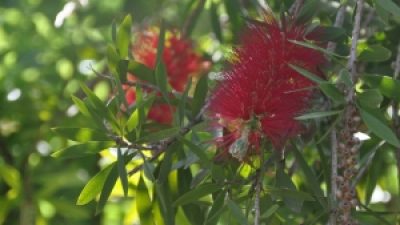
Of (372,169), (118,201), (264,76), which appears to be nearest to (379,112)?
(264,76)

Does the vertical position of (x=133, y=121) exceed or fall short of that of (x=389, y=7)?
it falls short

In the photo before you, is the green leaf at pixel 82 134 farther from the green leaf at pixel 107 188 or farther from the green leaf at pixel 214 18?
the green leaf at pixel 214 18

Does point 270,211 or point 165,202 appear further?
point 165,202

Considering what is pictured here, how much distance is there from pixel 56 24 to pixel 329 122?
96 cm

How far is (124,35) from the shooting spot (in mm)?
1377

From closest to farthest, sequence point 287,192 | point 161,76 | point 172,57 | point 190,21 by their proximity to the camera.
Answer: point 287,192 < point 161,76 < point 172,57 < point 190,21

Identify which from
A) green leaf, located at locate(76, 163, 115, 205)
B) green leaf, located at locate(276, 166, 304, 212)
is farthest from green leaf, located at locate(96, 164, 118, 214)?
green leaf, located at locate(276, 166, 304, 212)

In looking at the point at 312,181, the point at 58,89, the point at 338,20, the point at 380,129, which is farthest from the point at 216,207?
the point at 58,89

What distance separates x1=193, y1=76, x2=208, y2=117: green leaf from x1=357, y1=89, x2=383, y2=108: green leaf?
25 cm

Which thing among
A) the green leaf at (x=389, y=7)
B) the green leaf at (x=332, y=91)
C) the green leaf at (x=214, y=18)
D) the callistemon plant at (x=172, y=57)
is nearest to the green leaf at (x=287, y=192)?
the green leaf at (x=332, y=91)

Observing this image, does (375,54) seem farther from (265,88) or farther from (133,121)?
(133,121)

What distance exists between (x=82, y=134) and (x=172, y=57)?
1.91 ft

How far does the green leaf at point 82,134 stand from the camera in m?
1.26

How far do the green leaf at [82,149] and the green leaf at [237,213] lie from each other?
221 mm
